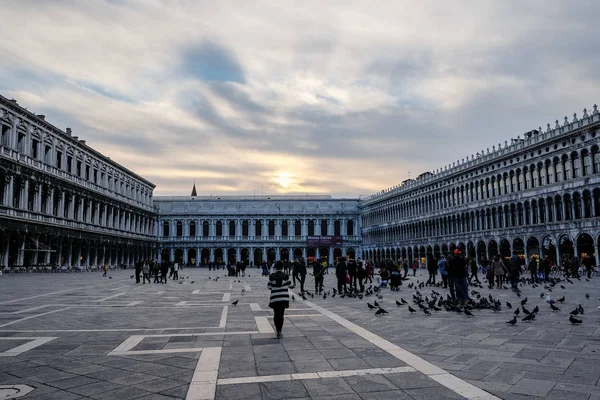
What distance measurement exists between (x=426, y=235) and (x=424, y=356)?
57.2m

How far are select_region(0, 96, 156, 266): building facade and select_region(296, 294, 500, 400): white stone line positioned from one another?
113ft

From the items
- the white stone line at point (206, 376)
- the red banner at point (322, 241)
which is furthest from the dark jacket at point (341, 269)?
the red banner at point (322, 241)

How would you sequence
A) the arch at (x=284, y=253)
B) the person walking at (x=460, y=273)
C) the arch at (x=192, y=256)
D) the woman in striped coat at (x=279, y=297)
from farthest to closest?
1. the arch at (x=284, y=253)
2. the arch at (x=192, y=256)
3. the person walking at (x=460, y=273)
4. the woman in striped coat at (x=279, y=297)

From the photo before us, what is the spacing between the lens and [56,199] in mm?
43312

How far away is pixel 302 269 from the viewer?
18.2 m

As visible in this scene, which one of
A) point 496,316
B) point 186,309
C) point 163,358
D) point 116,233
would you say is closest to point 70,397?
point 163,358

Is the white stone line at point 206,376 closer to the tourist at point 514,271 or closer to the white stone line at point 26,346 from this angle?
the white stone line at point 26,346

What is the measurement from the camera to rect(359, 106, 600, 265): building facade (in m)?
37.8

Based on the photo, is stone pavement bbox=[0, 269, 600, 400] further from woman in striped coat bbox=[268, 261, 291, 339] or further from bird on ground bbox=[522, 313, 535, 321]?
woman in striped coat bbox=[268, 261, 291, 339]

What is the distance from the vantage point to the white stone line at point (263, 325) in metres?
9.47

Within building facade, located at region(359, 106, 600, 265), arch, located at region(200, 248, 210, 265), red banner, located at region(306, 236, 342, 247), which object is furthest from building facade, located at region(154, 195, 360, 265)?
building facade, located at region(359, 106, 600, 265)

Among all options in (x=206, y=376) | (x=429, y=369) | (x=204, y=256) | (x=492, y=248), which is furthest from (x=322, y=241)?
(x=206, y=376)

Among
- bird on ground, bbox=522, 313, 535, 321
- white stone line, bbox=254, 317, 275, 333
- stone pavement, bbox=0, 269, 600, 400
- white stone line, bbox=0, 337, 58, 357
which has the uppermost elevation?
bird on ground, bbox=522, 313, 535, 321

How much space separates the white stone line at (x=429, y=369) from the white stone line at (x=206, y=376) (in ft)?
8.74
